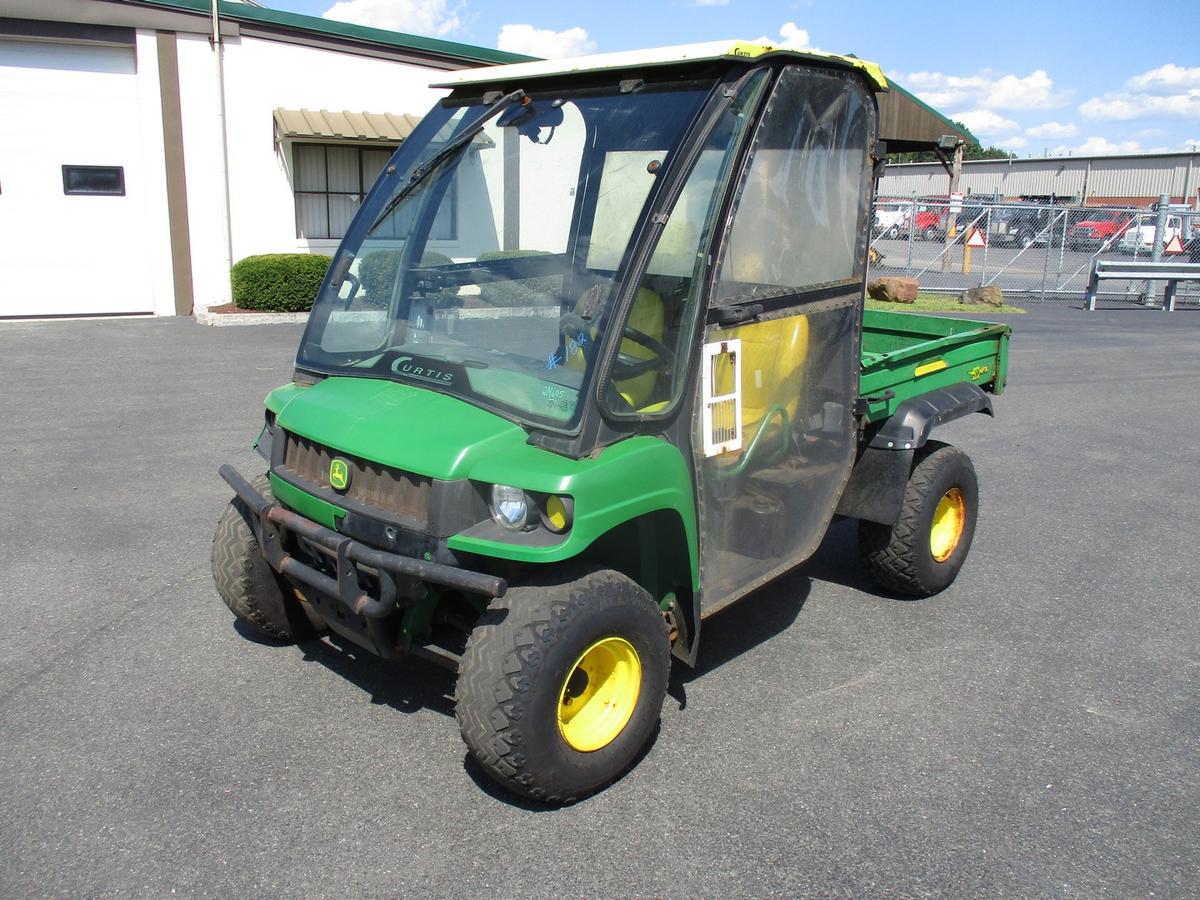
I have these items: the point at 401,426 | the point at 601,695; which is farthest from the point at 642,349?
the point at 601,695

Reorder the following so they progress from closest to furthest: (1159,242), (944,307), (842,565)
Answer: (842,565) → (944,307) → (1159,242)

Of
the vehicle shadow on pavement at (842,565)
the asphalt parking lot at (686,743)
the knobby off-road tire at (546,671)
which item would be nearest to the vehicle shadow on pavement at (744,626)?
the asphalt parking lot at (686,743)

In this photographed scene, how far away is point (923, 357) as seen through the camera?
475cm

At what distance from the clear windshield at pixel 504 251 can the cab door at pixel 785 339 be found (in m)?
0.40

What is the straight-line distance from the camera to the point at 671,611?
11.6 ft

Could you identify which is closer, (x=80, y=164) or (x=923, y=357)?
(x=923, y=357)

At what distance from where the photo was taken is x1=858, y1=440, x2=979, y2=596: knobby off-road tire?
465 cm

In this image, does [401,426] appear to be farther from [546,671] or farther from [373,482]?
[546,671]

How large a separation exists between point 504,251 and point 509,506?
3.95ft

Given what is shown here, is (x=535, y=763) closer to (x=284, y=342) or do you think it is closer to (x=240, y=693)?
(x=240, y=693)

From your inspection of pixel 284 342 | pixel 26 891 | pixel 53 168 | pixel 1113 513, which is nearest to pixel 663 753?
pixel 26 891

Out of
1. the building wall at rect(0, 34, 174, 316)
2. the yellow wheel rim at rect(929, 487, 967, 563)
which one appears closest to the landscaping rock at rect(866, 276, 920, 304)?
the building wall at rect(0, 34, 174, 316)

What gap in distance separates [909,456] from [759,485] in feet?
3.51

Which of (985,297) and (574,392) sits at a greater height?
(574,392)
